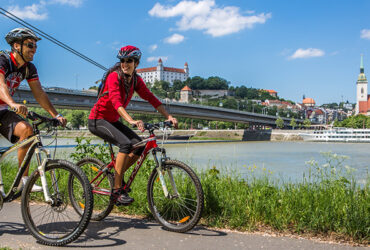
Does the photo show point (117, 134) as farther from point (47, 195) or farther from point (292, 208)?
point (292, 208)

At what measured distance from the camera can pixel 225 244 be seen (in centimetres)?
257

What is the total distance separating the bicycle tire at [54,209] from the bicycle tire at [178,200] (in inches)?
25.7

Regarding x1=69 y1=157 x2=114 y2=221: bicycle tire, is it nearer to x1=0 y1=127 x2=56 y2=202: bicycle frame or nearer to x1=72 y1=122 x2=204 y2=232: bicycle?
x1=72 y1=122 x2=204 y2=232: bicycle

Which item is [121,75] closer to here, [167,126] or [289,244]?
[167,126]

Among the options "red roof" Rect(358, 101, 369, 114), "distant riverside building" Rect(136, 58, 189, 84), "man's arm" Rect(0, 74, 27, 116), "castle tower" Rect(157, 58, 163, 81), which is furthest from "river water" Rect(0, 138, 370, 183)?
"distant riverside building" Rect(136, 58, 189, 84)

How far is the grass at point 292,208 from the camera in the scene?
8.82ft

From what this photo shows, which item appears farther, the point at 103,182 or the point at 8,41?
the point at 103,182

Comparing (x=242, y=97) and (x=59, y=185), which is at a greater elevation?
(x=242, y=97)

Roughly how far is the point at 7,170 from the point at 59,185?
119 inches

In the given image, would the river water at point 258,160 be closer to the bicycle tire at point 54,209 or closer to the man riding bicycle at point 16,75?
the man riding bicycle at point 16,75

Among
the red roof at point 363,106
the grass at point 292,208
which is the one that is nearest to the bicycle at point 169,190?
the grass at point 292,208

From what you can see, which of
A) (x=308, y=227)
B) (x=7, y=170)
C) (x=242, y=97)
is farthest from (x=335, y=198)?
(x=242, y=97)

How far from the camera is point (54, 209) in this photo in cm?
274

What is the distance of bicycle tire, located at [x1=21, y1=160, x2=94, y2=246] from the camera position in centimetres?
251
